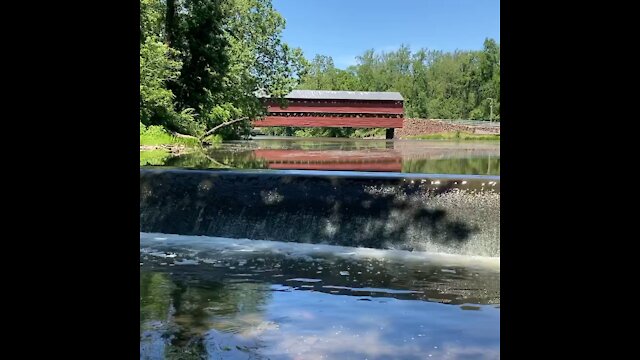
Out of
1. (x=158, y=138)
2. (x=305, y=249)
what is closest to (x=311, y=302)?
(x=305, y=249)

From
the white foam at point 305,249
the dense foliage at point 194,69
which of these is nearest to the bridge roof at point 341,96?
the dense foliage at point 194,69

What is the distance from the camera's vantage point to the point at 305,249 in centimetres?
879

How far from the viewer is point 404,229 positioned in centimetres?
895

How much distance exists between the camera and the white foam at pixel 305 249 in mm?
8148

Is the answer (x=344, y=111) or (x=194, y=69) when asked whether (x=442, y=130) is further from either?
(x=194, y=69)

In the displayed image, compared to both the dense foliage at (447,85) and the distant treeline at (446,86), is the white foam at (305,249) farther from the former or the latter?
→ the dense foliage at (447,85)

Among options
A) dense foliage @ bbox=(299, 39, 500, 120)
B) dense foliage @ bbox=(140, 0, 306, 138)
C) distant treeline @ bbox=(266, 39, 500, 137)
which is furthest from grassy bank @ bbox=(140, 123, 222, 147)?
dense foliage @ bbox=(299, 39, 500, 120)

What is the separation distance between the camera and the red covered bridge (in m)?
40.9

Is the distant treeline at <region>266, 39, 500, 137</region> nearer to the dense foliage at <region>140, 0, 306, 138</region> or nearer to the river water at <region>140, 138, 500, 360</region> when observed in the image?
the dense foliage at <region>140, 0, 306, 138</region>

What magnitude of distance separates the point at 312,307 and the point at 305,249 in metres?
3.03

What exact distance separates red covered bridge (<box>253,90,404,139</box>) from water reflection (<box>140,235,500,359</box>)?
32873 millimetres
